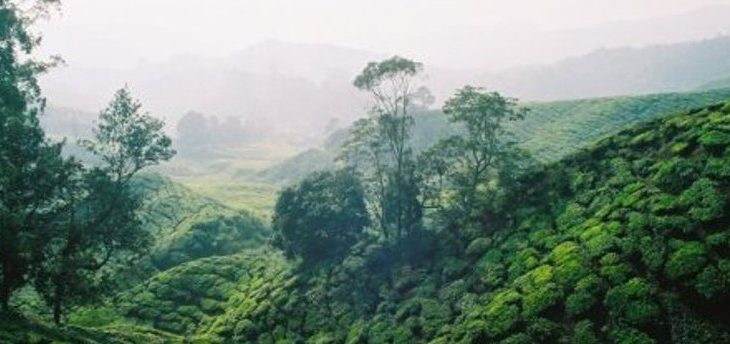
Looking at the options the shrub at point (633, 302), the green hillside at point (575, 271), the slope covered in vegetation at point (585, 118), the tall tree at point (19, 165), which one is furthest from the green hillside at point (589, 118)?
the tall tree at point (19, 165)

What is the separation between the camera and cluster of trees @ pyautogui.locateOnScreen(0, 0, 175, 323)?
4188cm

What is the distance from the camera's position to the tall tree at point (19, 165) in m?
40.1

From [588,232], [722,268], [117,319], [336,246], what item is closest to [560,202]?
[588,232]

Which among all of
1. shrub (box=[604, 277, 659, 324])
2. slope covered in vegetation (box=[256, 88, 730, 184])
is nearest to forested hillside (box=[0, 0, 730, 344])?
shrub (box=[604, 277, 659, 324])

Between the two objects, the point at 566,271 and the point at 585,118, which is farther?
the point at 585,118

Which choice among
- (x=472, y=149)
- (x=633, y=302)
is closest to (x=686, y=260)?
(x=633, y=302)

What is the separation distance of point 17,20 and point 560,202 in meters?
40.8

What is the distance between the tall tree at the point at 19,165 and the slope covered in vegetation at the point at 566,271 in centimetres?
1987

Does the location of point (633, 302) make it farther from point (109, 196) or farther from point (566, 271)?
point (109, 196)

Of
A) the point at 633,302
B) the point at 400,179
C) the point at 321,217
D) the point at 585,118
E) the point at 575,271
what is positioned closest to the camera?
the point at 633,302

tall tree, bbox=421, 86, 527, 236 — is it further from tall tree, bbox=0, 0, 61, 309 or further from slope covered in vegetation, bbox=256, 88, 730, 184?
slope covered in vegetation, bbox=256, 88, 730, 184

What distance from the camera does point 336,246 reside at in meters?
64.2

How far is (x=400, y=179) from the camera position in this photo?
204 ft

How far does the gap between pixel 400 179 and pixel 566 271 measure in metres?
21.9
